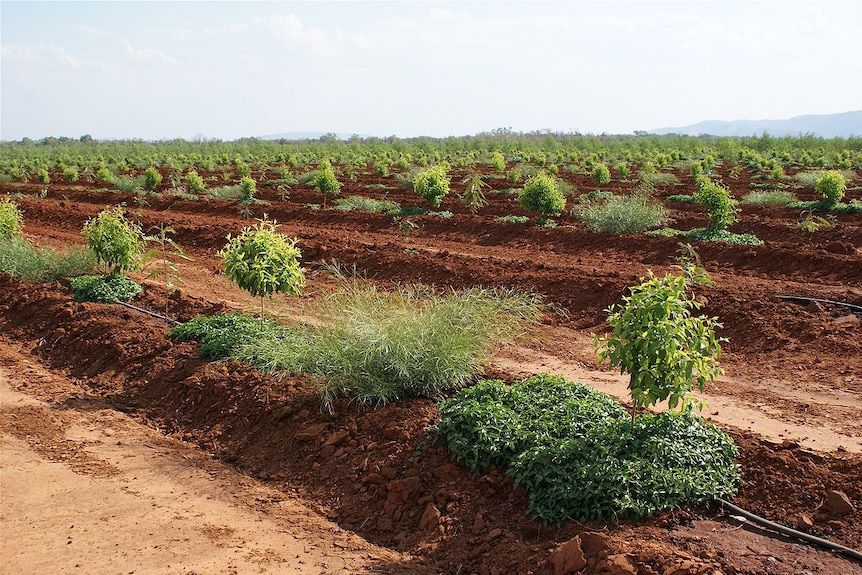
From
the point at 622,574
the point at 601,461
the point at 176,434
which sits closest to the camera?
the point at 622,574

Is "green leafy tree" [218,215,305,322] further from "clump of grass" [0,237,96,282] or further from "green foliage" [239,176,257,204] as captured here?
"green foliage" [239,176,257,204]

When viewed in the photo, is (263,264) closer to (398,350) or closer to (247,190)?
(398,350)

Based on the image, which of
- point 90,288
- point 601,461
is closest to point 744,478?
point 601,461

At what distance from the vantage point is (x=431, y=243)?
606 inches

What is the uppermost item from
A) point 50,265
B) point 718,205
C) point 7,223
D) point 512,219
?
point 718,205

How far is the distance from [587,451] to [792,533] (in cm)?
130

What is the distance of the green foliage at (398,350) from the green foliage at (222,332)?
889mm

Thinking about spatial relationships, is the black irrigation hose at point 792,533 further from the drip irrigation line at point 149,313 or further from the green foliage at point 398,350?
the drip irrigation line at point 149,313

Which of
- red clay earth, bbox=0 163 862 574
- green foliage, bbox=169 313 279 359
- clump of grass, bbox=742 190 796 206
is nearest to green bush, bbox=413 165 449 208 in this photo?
red clay earth, bbox=0 163 862 574

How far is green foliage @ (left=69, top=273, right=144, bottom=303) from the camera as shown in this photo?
32.3 feet

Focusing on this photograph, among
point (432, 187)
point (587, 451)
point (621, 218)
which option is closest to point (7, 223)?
point (432, 187)

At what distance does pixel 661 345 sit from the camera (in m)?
4.79

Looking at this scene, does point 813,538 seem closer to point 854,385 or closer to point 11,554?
point 854,385

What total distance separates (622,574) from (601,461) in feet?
2.99
